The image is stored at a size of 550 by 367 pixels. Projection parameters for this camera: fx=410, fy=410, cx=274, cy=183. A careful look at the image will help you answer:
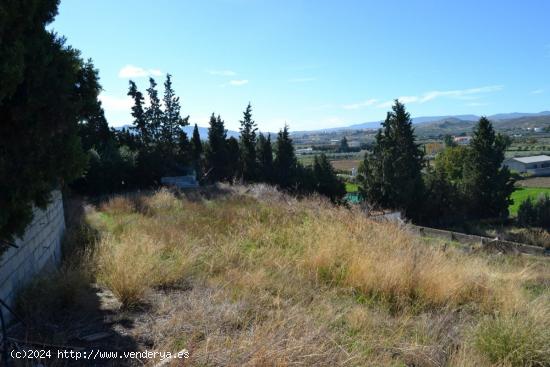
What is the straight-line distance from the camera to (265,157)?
3409 centimetres

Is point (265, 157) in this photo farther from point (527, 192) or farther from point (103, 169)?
point (527, 192)

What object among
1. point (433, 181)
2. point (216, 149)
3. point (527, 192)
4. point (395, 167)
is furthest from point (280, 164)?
point (527, 192)

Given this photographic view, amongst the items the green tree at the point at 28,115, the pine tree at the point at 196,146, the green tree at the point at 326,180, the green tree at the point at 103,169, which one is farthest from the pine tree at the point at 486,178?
the green tree at the point at 28,115

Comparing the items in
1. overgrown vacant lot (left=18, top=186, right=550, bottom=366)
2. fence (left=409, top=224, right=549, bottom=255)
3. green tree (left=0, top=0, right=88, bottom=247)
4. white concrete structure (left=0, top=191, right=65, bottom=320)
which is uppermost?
green tree (left=0, top=0, right=88, bottom=247)

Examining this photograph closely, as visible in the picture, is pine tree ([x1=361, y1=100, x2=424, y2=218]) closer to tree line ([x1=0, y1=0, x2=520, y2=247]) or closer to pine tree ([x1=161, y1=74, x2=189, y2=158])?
tree line ([x1=0, y1=0, x2=520, y2=247])

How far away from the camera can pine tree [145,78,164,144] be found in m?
29.8

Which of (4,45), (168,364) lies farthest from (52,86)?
(168,364)

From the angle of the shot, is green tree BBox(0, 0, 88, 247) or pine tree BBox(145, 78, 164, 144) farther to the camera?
pine tree BBox(145, 78, 164, 144)

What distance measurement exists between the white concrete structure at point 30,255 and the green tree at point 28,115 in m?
0.53

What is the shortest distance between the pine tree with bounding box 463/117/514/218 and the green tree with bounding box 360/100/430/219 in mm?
4236

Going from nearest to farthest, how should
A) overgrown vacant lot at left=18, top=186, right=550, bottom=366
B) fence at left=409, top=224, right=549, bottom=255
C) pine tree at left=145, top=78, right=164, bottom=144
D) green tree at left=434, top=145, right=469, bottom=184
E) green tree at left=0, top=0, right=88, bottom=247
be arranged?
green tree at left=0, top=0, right=88, bottom=247
overgrown vacant lot at left=18, top=186, right=550, bottom=366
fence at left=409, top=224, right=549, bottom=255
pine tree at left=145, top=78, right=164, bottom=144
green tree at left=434, top=145, right=469, bottom=184

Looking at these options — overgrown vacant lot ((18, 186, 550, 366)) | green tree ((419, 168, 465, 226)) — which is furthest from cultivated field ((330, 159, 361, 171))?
overgrown vacant lot ((18, 186, 550, 366))

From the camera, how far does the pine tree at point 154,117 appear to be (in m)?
29.8

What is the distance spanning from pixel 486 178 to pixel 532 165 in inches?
2062
